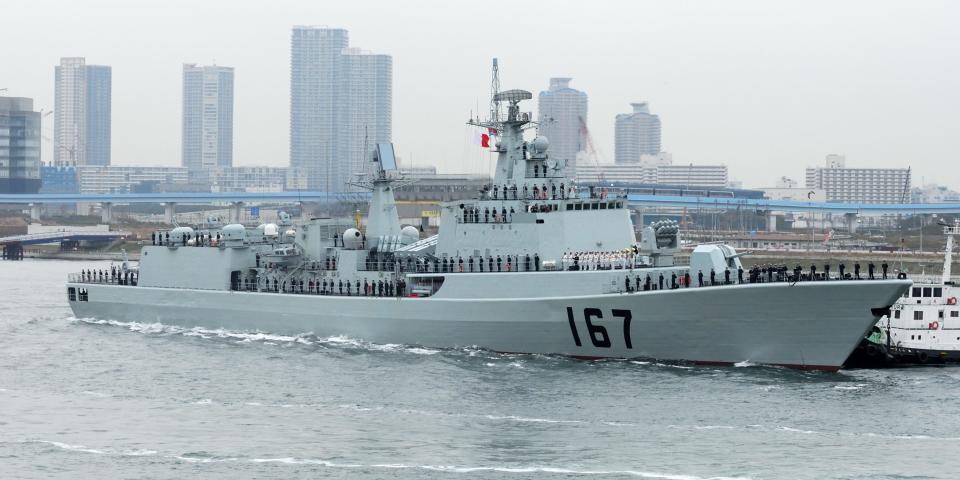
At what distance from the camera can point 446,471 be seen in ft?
80.2

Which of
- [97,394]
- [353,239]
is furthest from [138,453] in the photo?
[353,239]

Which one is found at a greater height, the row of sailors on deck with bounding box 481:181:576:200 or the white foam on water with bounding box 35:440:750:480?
the row of sailors on deck with bounding box 481:181:576:200

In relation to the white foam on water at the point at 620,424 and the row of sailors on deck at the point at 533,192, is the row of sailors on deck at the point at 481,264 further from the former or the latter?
the white foam on water at the point at 620,424

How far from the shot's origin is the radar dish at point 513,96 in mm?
41375

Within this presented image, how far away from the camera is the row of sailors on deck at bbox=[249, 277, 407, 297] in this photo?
1577 inches

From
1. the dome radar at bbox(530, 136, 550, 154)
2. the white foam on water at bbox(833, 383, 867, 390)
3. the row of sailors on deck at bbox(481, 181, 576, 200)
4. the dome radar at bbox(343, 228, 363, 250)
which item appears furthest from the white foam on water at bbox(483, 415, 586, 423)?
the dome radar at bbox(343, 228, 363, 250)

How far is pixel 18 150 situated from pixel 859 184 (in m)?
114

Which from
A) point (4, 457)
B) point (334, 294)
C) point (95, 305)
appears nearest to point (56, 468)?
point (4, 457)

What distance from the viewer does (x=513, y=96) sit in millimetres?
41469

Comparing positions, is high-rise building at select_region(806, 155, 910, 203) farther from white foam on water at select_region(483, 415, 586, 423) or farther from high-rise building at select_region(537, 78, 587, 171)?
white foam on water at select_region(483, 415, 586, 423)

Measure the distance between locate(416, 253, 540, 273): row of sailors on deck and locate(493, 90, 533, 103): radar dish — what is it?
549 centimetres

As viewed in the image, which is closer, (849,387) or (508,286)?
(849,387)

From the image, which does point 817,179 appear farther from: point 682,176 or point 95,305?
point 95,305

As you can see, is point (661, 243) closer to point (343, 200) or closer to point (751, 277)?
point (751, 277)
